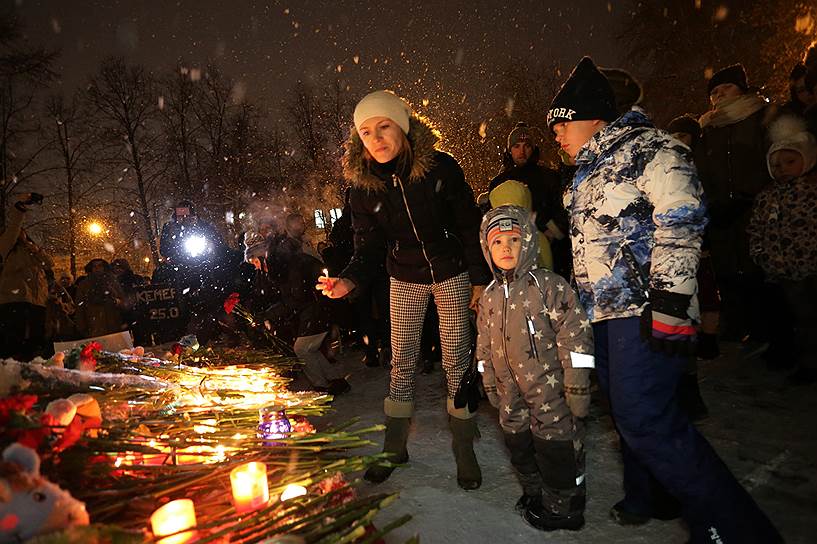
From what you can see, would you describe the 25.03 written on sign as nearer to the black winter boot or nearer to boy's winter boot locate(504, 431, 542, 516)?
the black winter boot

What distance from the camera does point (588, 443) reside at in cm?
337

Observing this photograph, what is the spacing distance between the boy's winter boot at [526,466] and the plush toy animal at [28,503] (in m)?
1.93

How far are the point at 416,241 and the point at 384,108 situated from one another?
85cm

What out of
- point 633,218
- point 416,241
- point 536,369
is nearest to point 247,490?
point 536,369

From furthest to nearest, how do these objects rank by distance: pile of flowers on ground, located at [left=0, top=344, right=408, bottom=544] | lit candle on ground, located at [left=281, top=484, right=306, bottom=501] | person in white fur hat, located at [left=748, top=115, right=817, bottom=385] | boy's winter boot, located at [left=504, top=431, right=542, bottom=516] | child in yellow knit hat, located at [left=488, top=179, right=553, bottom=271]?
person in white fur hat, located at [left=748, top=115, right=817, bottom=385] < child in yellow knit hat, located at [left=488, top=179, right=553, bottom=271] < boy's winter boot, located at [left=504, top=431, right=542, bottom=516] < lit candle on ground, located at [left=281, top=484, right=306, bottom=501] < pile of flowers on ground, located at [left=0, top=344, right=408, bottom=544]

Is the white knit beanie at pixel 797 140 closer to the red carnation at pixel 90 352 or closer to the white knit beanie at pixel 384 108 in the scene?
the white knit beanie at pixel 384 108

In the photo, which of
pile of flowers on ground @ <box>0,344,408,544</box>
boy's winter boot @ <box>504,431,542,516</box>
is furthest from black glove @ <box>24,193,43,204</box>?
boy's winter boot @ <box>504,431,542,516</box>

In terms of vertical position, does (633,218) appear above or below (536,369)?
above

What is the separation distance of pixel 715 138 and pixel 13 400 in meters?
6.20

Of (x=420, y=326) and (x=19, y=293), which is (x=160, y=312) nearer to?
(x=19, y=293)

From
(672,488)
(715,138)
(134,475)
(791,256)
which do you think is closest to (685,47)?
(715,138)

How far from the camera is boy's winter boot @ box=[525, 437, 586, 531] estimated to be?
2.40m

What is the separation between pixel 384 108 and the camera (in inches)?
118

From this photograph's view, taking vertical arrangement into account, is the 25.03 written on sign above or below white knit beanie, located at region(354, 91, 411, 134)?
below
